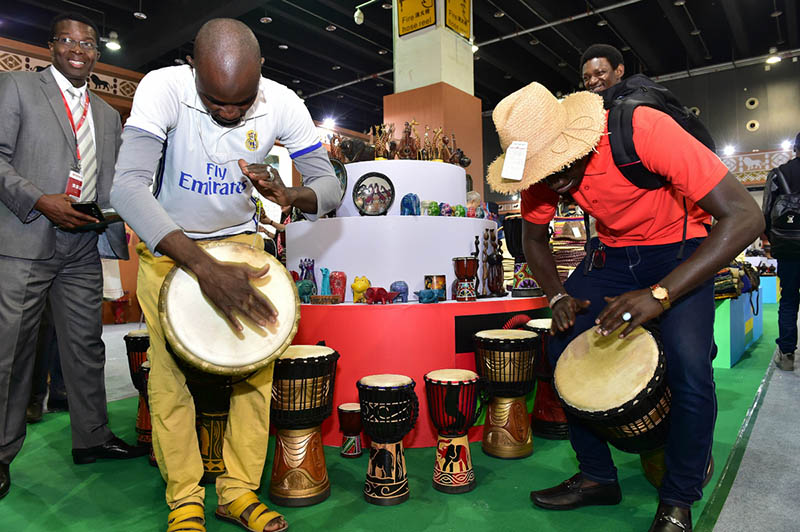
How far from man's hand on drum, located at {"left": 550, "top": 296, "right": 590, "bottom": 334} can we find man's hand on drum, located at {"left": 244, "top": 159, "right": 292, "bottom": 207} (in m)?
1.08

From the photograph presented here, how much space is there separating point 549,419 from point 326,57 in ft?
37.7

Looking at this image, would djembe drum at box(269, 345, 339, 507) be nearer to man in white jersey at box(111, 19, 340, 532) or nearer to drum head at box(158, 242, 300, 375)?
man in white jersey at box(111, 19, 340, 532)

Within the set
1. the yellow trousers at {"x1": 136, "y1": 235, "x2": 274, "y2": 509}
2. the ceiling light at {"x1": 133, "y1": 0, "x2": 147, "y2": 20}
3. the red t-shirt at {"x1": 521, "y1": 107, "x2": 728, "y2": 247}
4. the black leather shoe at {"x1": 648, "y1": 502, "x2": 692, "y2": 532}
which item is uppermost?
the ceiling light at {"x1": 133, "y1": 0, "x2": 147, "y2": 20}

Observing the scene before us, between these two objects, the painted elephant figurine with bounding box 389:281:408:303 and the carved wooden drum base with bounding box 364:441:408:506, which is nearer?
the carved wooden drum base with bounding box 364:441:408:506

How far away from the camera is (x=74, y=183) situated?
2.55 meters

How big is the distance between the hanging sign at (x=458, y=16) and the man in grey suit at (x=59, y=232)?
455cm

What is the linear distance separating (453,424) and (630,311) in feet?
3.47

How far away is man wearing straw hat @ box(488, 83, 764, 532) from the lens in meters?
1.63

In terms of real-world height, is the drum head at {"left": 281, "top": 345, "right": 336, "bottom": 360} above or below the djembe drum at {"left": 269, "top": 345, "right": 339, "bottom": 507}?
above

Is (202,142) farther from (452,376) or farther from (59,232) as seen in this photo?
(452,376)

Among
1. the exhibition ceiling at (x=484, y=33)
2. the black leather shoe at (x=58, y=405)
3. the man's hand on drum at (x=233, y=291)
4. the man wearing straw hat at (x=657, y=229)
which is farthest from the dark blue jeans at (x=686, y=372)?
the exhibition ceiling at (x=484, y=33)

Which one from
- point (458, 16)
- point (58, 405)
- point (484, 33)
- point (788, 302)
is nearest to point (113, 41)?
point (458, 16)

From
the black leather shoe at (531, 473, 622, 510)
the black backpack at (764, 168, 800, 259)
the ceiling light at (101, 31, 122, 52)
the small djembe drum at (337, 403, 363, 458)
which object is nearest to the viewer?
the black leather shoe at (531, 473, 622, 510)

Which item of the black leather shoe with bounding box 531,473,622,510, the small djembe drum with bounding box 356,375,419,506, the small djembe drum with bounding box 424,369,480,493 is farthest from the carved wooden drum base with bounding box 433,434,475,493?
the black leather shoe with bounding box 531,473,622,510
